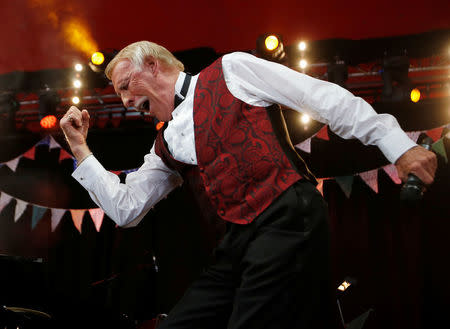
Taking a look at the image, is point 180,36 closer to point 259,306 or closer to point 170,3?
point 170,3

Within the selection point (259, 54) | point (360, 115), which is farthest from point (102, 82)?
point (360, 115)

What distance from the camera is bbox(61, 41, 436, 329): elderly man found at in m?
0.95

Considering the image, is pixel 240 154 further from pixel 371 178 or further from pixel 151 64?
pixel 371 178

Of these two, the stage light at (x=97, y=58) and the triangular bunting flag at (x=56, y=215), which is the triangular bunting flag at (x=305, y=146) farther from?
the triangular bunting flag at (x=56, y=215)

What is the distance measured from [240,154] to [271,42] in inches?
91.8

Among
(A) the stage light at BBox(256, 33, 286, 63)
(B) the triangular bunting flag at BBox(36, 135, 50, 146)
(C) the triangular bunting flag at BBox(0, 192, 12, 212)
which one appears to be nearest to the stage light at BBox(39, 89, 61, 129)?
(B) the triangular bunting flag at BBox(36, 135, 50, 146)

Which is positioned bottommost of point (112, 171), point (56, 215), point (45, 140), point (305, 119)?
point (56, 215)

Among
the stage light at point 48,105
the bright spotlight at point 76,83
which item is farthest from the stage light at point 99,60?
the stage light at point 48,105

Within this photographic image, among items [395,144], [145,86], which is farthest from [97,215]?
[395,144]

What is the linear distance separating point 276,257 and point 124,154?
13.1 feet

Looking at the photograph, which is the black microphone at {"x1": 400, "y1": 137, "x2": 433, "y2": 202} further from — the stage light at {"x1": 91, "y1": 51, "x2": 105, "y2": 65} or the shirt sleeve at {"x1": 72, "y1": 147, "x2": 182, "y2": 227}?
the stage light at {"x1": 91, "y1": 51, "x2": 105, "y2": 65}

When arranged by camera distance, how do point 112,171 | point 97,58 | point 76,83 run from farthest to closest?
1. point 112,171
2. point 76,83
3. point 97,58

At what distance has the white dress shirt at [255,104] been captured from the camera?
971 millimetres

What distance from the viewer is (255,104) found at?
1154 millimetres
